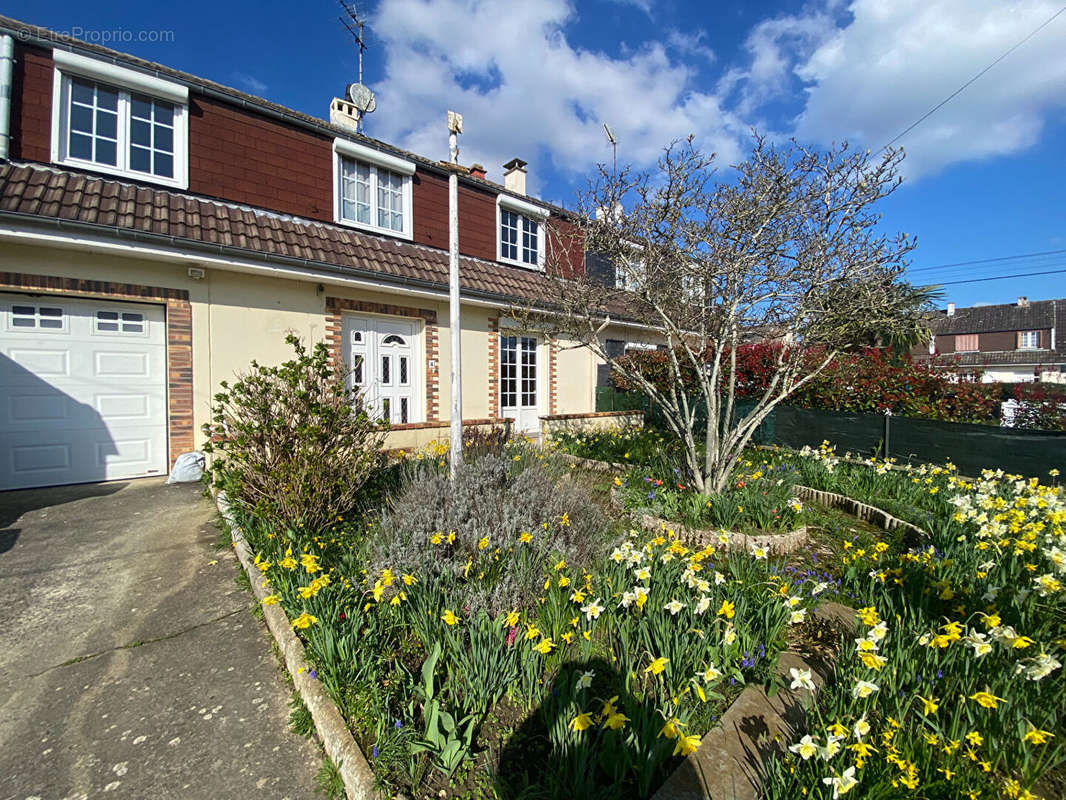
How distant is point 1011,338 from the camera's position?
133 ft

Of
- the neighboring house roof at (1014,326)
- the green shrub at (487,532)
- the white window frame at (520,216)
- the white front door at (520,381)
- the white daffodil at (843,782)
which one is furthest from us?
the neighboring house roof at (1014,326)

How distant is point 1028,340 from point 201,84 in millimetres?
56209

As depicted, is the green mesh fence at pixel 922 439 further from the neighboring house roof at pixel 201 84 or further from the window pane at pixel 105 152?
the window pane at pixel 105 152

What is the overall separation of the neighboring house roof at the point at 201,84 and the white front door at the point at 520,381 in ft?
12.5

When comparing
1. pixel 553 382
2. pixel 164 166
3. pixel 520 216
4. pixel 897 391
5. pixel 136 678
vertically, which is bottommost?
pixel 136 678

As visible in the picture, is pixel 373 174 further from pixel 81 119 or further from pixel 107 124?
pixel 81 119

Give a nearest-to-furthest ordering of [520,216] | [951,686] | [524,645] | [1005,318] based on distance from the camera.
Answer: [951,686], [524,645], [520,216], [1005,318]

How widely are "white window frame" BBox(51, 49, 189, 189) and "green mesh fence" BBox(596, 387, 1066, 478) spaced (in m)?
10.5

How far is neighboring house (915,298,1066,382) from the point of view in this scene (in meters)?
35.6

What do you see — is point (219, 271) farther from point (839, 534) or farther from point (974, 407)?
point (974, 407)

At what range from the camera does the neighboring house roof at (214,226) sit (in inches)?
228

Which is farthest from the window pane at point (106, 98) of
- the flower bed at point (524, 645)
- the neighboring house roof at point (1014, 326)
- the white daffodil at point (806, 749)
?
the neighboring house roof at point (1014, 326)

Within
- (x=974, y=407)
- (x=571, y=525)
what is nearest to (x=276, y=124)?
(x=571, y=525)

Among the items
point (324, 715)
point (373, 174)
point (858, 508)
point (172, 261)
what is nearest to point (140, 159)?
point (172, 261)
